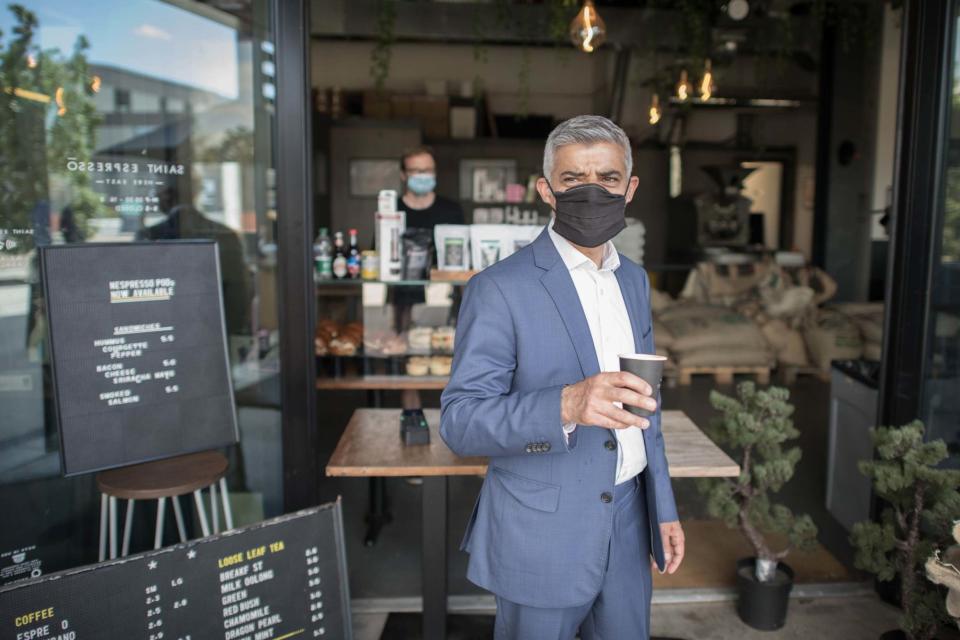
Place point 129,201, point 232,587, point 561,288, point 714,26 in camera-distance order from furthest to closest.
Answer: point 714,26 < point 129,201 < point 232,587 < point 561,288

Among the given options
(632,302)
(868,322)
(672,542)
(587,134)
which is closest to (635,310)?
→ (632,302)

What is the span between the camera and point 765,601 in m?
2.91

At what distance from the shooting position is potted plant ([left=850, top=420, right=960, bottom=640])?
233 centimetres

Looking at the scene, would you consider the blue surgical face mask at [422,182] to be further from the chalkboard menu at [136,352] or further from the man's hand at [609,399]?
the man's hand at [609,399]

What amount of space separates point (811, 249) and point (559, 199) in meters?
9.56

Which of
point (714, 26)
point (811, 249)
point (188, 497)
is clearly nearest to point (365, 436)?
point (188, 497)

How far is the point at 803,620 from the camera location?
3.00 m

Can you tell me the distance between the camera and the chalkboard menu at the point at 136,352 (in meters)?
2.24

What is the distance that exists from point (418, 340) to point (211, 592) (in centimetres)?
198

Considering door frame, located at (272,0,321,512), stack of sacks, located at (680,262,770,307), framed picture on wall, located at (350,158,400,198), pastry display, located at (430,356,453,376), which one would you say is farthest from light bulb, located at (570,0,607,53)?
framed picture on wall, located at (350,158,400,198)

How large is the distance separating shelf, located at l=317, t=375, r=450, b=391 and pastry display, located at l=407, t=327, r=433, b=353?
0.48 feet

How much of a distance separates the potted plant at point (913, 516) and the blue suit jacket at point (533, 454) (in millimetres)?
1304

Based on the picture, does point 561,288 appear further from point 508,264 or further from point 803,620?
point 803,620

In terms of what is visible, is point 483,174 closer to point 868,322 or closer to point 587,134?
point 868,322
